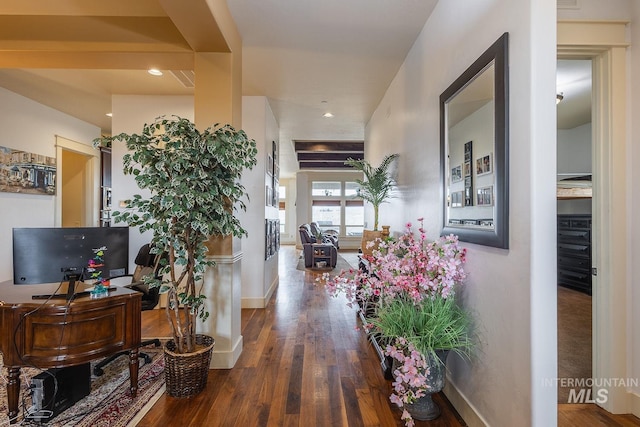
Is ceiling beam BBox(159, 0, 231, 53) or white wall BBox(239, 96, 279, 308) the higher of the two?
ceiling beam BBox(159, 0, 231, 53)

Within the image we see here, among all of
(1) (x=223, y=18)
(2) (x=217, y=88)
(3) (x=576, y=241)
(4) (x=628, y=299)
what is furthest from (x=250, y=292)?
(3) (x=576, y=241)

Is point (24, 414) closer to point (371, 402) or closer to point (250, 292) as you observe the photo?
point (371, 402)

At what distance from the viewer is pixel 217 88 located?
2.54 m

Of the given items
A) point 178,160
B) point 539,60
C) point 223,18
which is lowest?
point 178,160

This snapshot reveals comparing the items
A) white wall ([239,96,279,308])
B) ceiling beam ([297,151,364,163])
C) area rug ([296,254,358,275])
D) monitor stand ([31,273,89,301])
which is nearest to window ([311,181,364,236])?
ceiling beam ([297,151,364,163])

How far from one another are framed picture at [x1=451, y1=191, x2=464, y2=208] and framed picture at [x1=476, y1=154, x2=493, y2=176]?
199mm

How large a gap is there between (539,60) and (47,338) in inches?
117

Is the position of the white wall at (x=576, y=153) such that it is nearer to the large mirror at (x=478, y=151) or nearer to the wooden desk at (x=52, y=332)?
the large mirror at (x=478, y=151)

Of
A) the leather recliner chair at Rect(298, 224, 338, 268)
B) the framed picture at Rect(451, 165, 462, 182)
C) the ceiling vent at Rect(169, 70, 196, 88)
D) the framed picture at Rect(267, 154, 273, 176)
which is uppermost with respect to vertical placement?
the ceiling vent at Rect(169, 70, 196, 88)

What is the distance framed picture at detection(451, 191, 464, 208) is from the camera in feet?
6.31

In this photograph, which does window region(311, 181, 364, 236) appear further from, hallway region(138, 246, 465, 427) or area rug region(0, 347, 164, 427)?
area rug region(0, 347, 164, 427)

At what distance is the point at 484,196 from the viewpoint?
1694 millimetres

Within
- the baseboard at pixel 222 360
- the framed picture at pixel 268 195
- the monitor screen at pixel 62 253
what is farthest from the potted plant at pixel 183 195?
the framed picture at pixel 268 195

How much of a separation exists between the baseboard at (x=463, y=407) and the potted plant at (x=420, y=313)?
158mm
